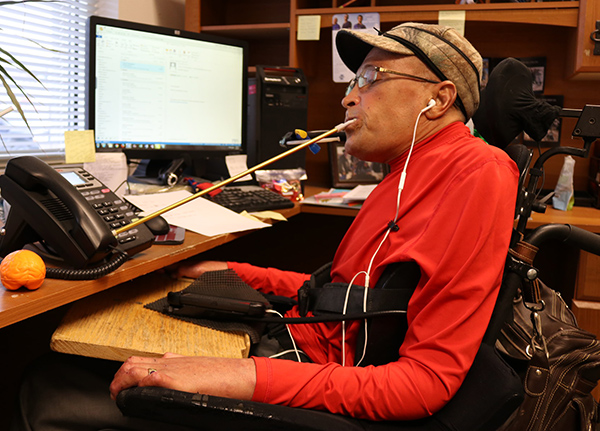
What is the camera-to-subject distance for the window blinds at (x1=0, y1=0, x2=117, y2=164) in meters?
1.76

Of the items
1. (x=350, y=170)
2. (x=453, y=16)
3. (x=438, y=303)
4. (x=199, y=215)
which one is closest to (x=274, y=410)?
(x=438, y=303)

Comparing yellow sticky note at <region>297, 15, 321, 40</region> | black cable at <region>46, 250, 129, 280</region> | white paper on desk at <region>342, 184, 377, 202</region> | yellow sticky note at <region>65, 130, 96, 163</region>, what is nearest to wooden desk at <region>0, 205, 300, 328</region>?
black cable at <region>46, 250, 129, 280</region>

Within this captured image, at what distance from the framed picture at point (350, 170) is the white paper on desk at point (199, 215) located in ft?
2.83

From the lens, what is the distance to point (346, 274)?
1.06 meters

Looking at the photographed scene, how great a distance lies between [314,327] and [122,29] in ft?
3.59

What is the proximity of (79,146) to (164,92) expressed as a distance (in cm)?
39

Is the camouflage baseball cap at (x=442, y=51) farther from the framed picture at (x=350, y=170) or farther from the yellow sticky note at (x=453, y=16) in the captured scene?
the framed picture at (x=350, y=170)

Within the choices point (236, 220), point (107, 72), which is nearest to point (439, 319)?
point (236, 220)

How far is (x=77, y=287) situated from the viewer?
0.84 m

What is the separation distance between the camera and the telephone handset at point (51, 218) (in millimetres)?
870

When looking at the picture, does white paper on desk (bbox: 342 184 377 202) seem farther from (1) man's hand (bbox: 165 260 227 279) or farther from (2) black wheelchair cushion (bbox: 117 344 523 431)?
(2) black wheelchair cushion (bbox: 117 344 523 431)

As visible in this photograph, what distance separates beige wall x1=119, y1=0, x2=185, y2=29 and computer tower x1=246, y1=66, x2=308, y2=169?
606mm

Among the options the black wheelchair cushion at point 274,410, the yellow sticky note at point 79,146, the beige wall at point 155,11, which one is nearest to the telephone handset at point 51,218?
the black wheelchair cushion at point 274,410

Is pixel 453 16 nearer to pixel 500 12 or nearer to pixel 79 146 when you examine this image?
pixel 500 12
